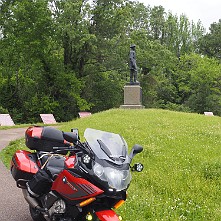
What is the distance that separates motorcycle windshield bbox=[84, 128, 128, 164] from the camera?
3.23 m

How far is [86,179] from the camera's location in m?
3.24

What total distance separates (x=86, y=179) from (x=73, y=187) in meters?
0.17

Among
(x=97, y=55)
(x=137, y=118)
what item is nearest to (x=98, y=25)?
(x=97, y=55)

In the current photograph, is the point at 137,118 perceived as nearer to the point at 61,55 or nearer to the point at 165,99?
the point at 61,55

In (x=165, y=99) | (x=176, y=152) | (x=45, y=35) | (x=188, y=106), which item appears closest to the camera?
(x=176, y=152)

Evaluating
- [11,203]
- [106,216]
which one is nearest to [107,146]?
[106,216]

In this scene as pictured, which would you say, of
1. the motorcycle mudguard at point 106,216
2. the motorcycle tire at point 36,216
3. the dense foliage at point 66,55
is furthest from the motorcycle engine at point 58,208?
the dense foliage at point 66,55

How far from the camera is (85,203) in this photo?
3232mm

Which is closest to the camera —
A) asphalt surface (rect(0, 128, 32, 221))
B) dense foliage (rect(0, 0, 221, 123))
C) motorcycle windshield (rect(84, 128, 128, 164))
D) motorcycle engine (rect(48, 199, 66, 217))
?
motorcycle windshield (rect(84, 128, 128, 164))

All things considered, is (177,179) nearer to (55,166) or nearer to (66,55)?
(55,166)

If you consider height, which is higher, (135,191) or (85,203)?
(85,203)

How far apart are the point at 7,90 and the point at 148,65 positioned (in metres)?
12.7

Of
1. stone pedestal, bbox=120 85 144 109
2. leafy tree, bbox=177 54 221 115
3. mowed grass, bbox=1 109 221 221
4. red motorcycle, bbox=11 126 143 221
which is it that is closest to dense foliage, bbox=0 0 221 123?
leafy tree, bbox=177 54 221 115

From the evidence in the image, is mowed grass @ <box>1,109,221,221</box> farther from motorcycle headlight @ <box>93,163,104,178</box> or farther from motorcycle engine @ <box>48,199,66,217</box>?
motorcycle headlight @ <box>93,163,104,178</box>
